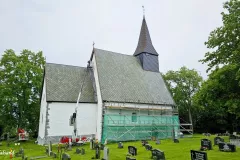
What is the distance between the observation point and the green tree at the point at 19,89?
28.5m

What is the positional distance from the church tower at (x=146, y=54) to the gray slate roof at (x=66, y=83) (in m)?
9.38

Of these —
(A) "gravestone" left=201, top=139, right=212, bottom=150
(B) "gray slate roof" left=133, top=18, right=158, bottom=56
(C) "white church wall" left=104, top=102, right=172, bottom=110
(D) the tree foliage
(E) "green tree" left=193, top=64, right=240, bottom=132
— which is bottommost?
(A) "gravestone" left=201, top=139, right=212, bottom=150

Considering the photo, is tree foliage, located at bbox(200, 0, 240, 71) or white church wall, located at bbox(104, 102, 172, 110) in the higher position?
tree foliage, located at bbox(200, 0, 240, 71)

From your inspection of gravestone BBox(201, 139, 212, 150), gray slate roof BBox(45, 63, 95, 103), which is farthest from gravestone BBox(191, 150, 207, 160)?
gray slate roof BBox(45, 63, 95, 103)

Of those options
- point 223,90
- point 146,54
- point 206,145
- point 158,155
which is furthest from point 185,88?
point 158,155

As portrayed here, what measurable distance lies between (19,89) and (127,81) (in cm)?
1543

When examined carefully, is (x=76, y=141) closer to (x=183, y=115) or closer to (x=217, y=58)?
(x=217, y=58)

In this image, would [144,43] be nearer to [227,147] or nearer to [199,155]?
[227,147]

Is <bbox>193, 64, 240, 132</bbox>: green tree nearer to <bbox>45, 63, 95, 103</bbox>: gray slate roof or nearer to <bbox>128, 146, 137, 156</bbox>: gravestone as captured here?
<bbox>128, 146, 137, 156</bbox>: gravestone

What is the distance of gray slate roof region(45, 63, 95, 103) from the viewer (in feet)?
78.6

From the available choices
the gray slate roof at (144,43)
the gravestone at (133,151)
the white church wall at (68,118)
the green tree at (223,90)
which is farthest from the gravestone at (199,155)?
the gray slate roof at (144,43)

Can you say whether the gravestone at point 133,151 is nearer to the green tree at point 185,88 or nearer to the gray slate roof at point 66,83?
the gray slate roof at point 66,83

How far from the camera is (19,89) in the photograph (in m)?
29.2

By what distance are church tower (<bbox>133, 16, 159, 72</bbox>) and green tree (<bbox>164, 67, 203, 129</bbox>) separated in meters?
10.7
